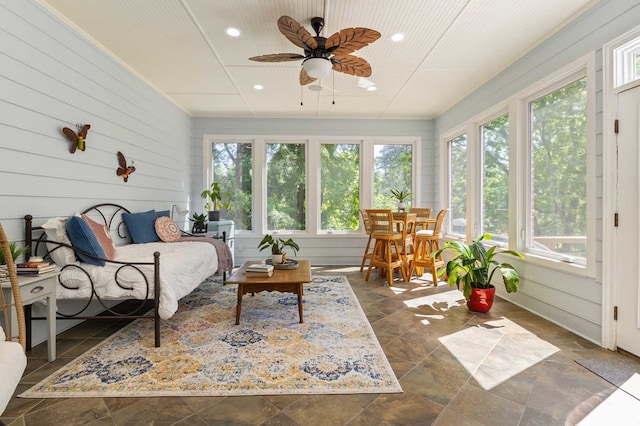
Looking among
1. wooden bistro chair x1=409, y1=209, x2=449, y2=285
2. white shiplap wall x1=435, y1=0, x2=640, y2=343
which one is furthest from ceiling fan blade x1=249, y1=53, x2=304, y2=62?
wooden bistro chair x1=409, y1=209, x2=449, y2=285

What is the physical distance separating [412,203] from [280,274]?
3.70 meters

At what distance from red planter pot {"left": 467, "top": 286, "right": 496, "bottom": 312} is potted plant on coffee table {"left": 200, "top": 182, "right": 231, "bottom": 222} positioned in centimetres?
390

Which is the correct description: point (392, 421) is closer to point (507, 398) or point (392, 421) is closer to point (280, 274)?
point (507, 398)

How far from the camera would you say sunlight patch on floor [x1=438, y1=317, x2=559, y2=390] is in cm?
214

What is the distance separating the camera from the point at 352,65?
3029 millimetres

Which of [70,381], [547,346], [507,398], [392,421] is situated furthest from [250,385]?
[547,346]

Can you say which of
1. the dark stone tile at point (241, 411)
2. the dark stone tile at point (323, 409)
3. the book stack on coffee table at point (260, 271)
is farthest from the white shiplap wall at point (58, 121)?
the dark stone tile at point (323, 409)

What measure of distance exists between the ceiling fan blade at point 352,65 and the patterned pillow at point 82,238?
2.59 meters

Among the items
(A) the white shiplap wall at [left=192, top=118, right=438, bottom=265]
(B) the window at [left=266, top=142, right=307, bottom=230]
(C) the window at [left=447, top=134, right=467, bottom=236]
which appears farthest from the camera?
(B) the window at [left=266, top=142, right=307, bottom=230]

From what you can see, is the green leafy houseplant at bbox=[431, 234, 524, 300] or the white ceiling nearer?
the white ceiling

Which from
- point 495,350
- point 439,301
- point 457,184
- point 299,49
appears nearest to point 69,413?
point 495,350

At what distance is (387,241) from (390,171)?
6.38 feet

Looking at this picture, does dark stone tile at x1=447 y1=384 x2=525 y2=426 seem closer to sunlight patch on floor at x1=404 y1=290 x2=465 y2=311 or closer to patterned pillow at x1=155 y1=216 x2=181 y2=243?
sunlight patch on floor at x1=404 y1=290 x2=465 y2=311

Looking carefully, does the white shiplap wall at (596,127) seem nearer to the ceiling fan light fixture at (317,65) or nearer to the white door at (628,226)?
the white door at (628,226)
